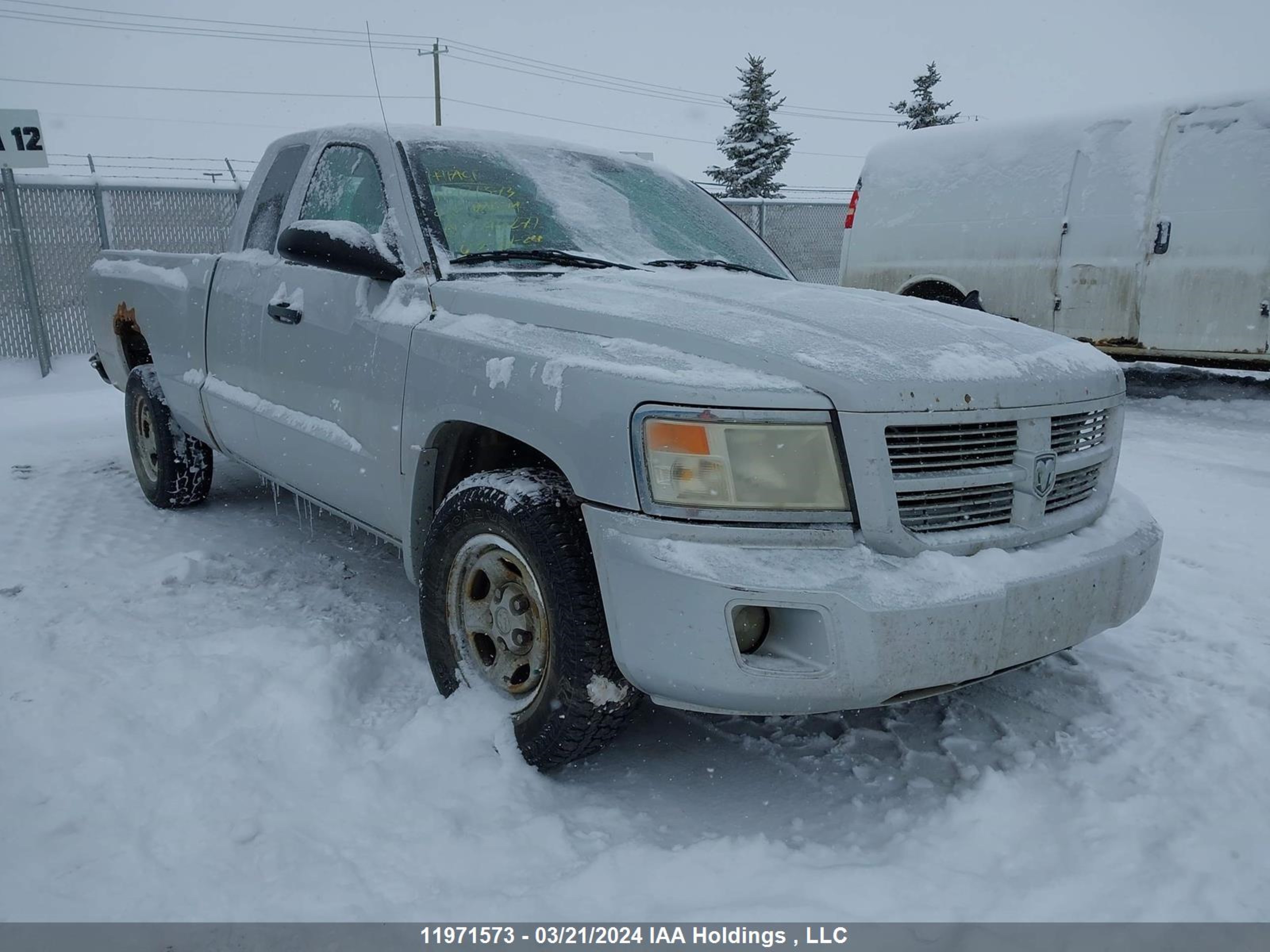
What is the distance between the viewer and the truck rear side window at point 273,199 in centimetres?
389

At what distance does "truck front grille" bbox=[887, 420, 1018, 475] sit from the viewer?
2164mm

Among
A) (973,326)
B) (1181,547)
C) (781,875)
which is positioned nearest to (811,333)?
(973,326)

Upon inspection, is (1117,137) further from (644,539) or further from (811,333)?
(644,539)

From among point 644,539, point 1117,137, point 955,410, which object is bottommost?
point 644,539

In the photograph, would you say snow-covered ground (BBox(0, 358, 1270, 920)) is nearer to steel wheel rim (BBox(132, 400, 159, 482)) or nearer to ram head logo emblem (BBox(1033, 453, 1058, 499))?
ram head logo emblem (BBox(1033, 453, 1058, 499))

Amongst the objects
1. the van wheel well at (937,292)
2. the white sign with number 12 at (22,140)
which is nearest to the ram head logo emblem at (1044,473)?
the van wheel well at (937,292)

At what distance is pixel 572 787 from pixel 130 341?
414 centimetres

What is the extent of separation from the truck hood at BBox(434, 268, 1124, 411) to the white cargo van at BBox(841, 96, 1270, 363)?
5098 mm

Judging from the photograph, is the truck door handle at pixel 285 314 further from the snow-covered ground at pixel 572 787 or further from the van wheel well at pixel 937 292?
the van wheel well at pixel 937 292

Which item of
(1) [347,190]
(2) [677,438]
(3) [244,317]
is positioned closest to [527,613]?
(2) [677,438]

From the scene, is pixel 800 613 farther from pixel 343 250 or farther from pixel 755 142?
pixel 755 142

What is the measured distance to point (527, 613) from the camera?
249 centimetres

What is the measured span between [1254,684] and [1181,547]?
4.67 ft

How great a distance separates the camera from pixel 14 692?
2.78m
